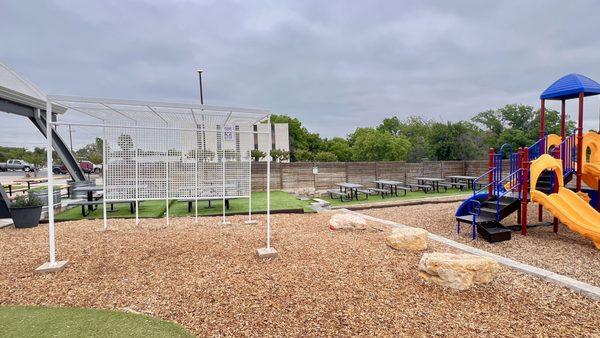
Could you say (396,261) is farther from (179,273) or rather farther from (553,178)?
(553,178)

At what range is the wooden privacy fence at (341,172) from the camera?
552 inches

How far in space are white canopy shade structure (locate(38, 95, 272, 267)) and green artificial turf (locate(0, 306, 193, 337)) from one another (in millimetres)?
3035

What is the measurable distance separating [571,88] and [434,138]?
1756cm

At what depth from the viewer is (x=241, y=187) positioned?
7.74 m

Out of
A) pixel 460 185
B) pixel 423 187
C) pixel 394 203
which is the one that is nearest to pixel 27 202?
pixel 394 203

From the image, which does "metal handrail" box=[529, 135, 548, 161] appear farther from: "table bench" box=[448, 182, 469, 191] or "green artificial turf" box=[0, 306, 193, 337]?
"green artificial turf" box=[0, 306, 193, 337]

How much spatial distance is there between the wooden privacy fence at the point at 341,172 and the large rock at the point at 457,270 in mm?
10308

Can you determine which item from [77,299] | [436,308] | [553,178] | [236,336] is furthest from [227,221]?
[553,178]

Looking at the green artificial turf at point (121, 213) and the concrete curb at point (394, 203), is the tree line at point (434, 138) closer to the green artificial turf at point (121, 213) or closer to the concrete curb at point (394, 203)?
the concrete curb at point (394, 203)

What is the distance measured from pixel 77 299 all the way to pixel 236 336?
1997 mm

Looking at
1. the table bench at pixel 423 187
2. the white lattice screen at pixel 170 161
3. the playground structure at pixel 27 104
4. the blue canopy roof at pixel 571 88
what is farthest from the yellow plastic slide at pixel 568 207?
the playground structure at pixel 27 104

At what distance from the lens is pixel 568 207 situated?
6078 millimetres

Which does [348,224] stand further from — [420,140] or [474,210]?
[420,140]

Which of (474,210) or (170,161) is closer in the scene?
(170,161)
